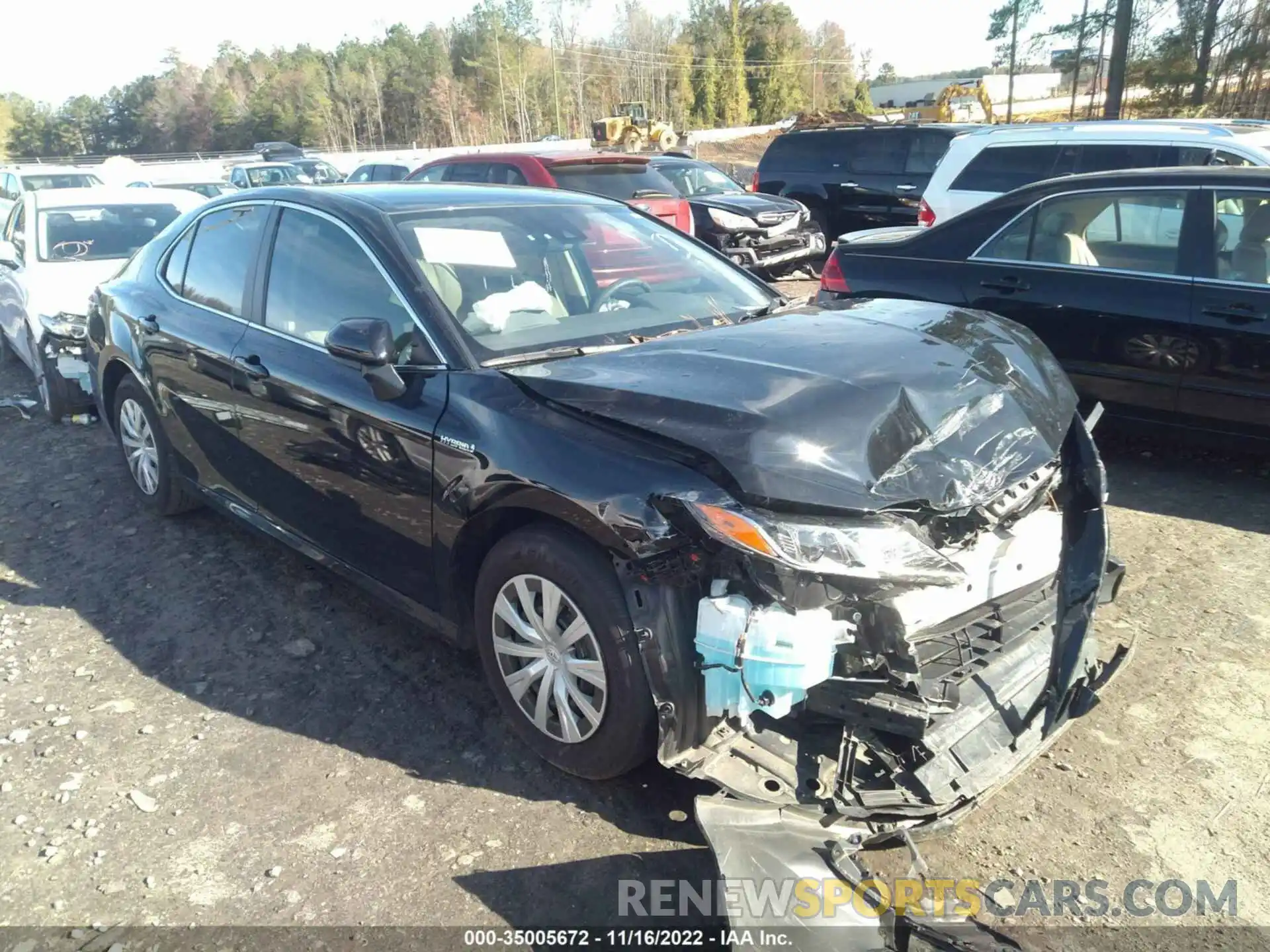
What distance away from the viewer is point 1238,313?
4.69 m

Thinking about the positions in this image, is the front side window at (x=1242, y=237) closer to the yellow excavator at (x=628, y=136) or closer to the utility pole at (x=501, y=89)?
the yellow excavator at (x=628, y=136)

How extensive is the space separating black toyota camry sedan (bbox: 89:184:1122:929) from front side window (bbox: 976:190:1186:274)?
86.9 inches

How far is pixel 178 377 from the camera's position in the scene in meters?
4.54

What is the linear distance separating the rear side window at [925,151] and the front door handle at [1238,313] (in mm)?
9011

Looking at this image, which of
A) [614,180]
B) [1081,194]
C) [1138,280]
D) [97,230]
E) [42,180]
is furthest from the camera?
[42,180]

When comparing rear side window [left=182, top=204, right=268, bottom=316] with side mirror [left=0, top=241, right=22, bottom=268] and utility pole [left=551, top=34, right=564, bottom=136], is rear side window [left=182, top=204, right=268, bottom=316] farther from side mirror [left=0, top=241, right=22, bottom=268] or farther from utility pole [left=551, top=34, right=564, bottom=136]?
utility pole [left=551, top=34, right=564, bottom=136]

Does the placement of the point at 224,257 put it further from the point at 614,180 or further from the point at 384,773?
the point at 614,180

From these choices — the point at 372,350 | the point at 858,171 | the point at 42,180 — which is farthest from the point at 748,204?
the point at 42,180

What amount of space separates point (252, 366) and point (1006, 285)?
13.9ft

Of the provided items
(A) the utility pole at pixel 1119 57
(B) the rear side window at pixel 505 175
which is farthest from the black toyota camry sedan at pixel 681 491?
(A) the utility pole at pixel 1119 57

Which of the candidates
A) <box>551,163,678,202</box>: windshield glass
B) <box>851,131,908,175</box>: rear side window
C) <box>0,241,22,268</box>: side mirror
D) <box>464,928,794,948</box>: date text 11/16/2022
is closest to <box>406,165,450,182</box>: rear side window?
<box>551,163,678,202</box>: windshield glass

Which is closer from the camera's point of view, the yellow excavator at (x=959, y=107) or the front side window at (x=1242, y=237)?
the front side window at (x=1242, y=237)

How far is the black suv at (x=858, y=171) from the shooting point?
43.0ft

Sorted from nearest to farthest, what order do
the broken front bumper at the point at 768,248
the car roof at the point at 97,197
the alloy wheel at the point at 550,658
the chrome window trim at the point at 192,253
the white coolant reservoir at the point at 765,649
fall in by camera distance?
the white coolant reservoir at the point at 765,649
the alloy wheel at the point at 550,658
the chrome window trim at the point at 192,253
the car roof at the point at 97,197
the broken front bumper at the point at 768,248
